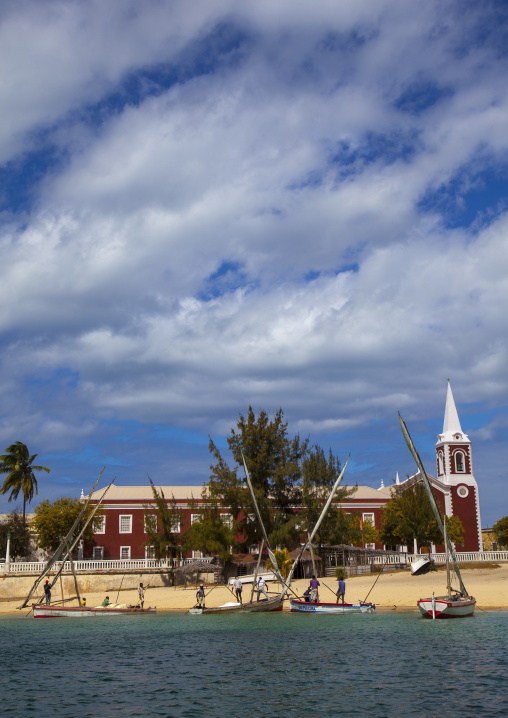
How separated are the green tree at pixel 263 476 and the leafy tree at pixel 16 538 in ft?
72.3

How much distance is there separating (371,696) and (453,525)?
63116 millimetres

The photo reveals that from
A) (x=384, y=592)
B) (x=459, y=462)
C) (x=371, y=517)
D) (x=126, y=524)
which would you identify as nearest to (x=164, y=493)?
(x=126, y=524)

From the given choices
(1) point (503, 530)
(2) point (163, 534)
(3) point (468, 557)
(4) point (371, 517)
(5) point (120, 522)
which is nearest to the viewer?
(3) point (468, 557)

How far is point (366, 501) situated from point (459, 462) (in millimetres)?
14257

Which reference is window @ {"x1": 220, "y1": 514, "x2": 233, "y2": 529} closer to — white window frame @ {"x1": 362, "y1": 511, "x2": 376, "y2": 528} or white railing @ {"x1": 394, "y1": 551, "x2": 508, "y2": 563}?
white railing @ {"x1": 394, "y1": 551, "x2": 508, "y2": 563}

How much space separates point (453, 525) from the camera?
7869cm

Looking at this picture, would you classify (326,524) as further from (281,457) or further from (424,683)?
(424,683)

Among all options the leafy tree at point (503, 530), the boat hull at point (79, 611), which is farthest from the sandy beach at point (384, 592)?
the leafy tree at point (503, 530)

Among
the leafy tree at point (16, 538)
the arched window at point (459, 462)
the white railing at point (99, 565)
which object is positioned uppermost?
the arched window at point (459, 462)

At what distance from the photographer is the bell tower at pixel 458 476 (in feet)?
280

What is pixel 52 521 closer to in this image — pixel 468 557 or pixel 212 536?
pixel 212 536

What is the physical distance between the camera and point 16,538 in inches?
2938

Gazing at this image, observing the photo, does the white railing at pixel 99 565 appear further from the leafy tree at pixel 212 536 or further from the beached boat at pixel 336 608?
the beached boat at pixel 336 608

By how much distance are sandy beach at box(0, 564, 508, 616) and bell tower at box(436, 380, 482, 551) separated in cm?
2322
